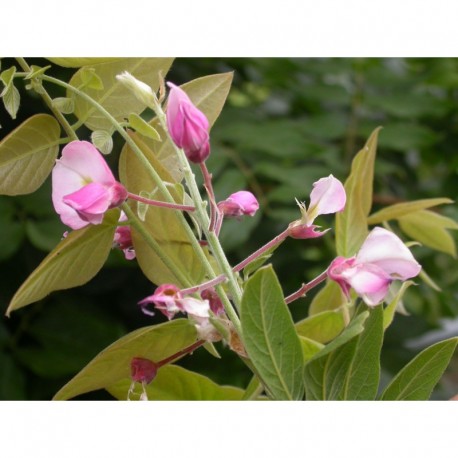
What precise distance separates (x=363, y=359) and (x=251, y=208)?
0.06 meters

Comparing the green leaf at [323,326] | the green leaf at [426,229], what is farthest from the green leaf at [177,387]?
the green leaf at [426,229]

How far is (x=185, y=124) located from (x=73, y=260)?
7 cm

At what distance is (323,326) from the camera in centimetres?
31

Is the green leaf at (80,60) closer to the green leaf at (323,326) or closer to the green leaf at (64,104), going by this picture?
the green leaf at (64,104)

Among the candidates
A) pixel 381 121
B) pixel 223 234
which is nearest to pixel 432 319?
pixel 381 121

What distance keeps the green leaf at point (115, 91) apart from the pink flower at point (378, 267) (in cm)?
10

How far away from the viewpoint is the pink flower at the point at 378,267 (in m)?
0.21

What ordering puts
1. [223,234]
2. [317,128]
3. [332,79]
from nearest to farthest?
[223,234] < [317,128] < [332,79]

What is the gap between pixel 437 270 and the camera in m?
0.81

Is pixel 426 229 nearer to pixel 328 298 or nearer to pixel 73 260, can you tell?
pixel 328 298

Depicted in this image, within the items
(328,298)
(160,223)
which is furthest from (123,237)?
(328,298)

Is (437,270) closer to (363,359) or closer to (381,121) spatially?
(381,121)

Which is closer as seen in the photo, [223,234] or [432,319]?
[223,234]

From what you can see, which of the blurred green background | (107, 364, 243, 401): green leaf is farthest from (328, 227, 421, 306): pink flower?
the blurred green background
